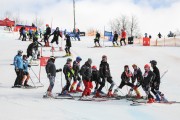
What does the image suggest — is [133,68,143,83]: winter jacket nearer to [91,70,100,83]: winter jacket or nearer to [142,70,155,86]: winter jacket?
[142,70,155,86]: winter jacket

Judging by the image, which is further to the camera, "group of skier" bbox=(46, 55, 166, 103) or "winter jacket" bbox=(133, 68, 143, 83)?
"winter jacket" bbox=(133, 68, 143, 83)

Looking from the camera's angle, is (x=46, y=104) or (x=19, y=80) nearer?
(x=46, y=104)

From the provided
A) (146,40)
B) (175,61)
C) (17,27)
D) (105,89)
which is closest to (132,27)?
(17,27)

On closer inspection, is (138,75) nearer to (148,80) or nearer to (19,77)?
(148,80)

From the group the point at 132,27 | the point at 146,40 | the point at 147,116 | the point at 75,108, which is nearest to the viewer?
the point at 147,116

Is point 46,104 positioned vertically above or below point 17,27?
below

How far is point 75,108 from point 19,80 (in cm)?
613

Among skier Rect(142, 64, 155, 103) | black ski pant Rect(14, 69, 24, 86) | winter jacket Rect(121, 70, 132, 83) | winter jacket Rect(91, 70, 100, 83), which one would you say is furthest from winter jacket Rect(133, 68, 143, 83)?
black ski pant Rect(14, 69, 24, 86)

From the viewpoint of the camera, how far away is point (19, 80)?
19.6 m

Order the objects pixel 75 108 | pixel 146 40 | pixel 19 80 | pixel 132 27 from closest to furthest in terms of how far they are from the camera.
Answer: pixel 75 108 < pixel 19 80 < pixel 146 40 < pixel 132 27

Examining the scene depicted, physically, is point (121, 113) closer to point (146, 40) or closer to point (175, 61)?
point (175, 61)

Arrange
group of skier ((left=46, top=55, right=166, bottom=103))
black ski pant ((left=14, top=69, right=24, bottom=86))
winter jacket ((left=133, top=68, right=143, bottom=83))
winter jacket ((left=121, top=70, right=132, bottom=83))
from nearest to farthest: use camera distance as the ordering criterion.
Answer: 1. group of skier ((left=46, top=55, right=166, bottom=103))
2. winter jacket ((left=133, top=68, right=143, bottom=83))
3. winter jacket ((left=121, top=70, right=132, bottom=83))
4. black ski pant ((left=14, top=69, right=24, bottom=86))

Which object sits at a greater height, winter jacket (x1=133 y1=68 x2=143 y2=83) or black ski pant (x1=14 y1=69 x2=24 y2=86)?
winter jacket (x1=133 y1=68 x2=143 y2=83)

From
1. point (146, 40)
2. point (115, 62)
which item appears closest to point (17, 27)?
point (146, 40)
